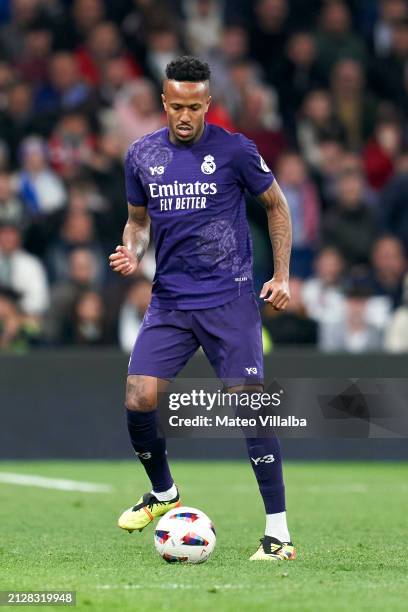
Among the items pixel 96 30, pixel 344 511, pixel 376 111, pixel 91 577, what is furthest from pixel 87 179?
pixel 91 577

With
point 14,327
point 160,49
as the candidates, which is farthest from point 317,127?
point 14,327

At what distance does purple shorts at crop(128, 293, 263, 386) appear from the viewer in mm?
7770

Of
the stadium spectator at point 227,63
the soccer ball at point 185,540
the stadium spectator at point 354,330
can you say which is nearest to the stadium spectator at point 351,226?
the stadium spectator at point 354,330

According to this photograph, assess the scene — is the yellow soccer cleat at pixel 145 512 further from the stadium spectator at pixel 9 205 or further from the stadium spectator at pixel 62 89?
the stadium spectator at pixel 62 89

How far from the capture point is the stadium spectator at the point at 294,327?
15.2 m

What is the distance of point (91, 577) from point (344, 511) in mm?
4182

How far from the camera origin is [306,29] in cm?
1906

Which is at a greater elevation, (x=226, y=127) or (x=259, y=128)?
(x=226, y=127)

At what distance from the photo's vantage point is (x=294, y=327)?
50.2 feet

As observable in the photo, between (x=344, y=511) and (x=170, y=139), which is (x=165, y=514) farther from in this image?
(x=344, y=511)

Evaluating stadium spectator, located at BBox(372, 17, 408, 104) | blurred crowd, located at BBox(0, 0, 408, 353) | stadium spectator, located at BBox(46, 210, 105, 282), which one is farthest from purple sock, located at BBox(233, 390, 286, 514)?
stadium spectator, located at BBox(372, 17, 408, 104)

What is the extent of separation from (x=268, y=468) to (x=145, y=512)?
965mm

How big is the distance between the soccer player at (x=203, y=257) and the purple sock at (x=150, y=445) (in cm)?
2

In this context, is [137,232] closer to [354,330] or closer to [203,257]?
[203,257]
